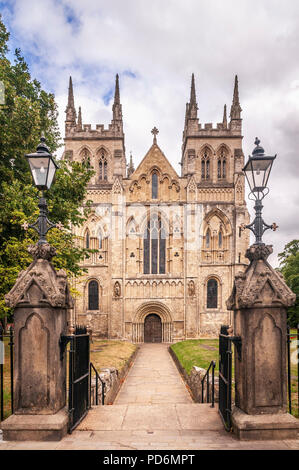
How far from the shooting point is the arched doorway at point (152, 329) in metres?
26.6

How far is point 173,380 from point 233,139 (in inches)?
881

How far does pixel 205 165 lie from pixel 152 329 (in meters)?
15.3

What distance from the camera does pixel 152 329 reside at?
87.2ft

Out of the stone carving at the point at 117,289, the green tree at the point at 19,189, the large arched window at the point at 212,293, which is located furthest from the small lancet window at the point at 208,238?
the green tree at the point at 19,189

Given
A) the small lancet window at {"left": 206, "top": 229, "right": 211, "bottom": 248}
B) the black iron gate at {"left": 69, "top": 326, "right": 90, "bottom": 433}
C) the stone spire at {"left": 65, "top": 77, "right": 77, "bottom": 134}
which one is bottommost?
the black iron gate at {"left": 69, "top": 326, "right": 90, "bottom": 433}

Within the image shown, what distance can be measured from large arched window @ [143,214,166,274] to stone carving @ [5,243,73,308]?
71.8ft

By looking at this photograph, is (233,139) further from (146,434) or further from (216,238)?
(146,434)

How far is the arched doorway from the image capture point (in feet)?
87.2

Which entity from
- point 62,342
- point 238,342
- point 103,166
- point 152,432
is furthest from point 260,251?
point 103,166

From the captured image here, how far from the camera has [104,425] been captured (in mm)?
4973

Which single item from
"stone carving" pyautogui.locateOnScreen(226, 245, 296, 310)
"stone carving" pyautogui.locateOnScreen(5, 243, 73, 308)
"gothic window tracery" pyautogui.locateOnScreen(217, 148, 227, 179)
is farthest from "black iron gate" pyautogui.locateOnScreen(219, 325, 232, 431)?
"gothic window tracery" pyautogui.locateOnScreen(217, 148, 227, 179)

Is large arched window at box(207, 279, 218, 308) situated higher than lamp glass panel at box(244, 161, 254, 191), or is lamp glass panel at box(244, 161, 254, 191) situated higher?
lamp glass panel at box(244, 161, 254, 191)

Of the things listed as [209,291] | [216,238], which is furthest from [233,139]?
[209,291]

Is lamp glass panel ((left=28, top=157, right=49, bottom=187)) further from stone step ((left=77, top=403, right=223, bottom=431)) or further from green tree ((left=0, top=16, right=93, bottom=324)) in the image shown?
green tree ((left=0, top=16, right=93, bottom=324))
